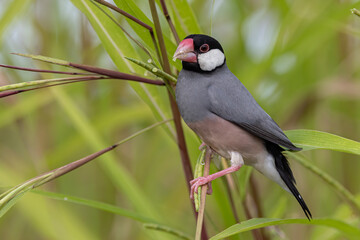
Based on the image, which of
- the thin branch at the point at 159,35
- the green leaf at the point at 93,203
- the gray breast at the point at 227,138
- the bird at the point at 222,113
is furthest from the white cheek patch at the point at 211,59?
the green leaf at the point at 93,203

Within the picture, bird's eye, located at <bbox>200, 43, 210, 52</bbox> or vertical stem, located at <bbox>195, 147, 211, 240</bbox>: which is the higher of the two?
bird's eye, located at <bbox>200, 43, 210, 52</bbox>

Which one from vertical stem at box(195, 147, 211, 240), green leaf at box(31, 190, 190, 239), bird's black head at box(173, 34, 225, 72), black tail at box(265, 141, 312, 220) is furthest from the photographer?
black tail at box(265, 141, 312, 220)

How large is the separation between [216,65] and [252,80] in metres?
0.52

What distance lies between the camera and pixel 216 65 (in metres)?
1.21

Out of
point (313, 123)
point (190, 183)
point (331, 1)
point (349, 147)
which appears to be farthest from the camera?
point (313, 123)

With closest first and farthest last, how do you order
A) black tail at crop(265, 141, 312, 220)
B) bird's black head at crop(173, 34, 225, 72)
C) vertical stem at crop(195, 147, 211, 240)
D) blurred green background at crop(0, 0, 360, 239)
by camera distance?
vertical stem at crop(195, 147, 211, 240) → bird's black head at crop(173, 34, 225, 72) → black tail at crop(265, 141, 312, 220) → blurred green background at crop(0, 0, 360, 239)

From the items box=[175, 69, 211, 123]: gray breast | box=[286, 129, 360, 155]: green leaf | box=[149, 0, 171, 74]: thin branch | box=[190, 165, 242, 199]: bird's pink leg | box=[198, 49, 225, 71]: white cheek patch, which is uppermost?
box=[149, 0, 171, 74]: thin branch

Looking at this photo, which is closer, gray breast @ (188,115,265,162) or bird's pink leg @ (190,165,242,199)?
bird's pink leg @ (190,165,242,199)

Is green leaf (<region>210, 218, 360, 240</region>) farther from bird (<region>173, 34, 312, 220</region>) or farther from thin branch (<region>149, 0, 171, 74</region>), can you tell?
thin branch (<region>149, 0, 171, 74</region>)

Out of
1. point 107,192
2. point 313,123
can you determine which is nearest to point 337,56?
point 313,123

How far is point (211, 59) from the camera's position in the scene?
3.93 feet

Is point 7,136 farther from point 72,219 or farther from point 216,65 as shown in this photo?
point 216,65

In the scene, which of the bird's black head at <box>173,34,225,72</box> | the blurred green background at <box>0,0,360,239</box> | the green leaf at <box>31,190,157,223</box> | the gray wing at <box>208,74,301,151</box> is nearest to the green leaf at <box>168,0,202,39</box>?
the bird's black head at <box>173,34,225,72</box>

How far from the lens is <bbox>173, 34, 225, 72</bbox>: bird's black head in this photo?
1.12 meters
